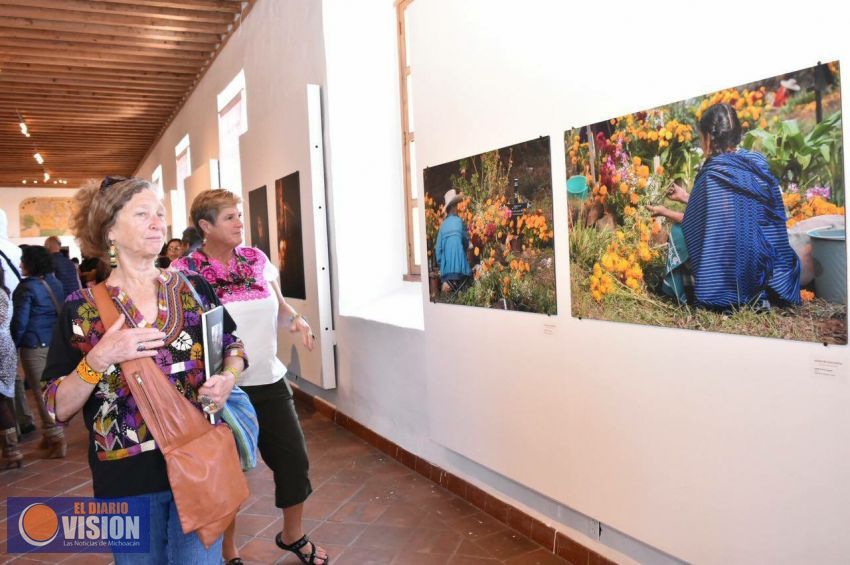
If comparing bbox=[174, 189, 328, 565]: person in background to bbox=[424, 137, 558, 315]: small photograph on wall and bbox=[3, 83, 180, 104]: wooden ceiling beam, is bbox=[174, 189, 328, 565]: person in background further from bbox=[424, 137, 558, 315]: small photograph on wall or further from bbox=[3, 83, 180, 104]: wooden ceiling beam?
bbox=[3, 83, 180, 104]: wooden ceiling beam

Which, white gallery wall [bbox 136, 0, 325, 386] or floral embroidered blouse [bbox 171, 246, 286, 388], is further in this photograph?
white gallery wall [bbox 136, 0, 325, 386]

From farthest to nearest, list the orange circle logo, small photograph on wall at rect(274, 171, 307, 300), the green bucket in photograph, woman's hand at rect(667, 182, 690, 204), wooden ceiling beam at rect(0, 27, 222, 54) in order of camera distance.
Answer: wooden ceiling beam at rect(0, 27, 222, 54) < small photograph on wall at rect(274, 171, 307, 300) < the orange circle logo < the green bucket in photograph < woman's hand at rect(667, 182, 690, 204)

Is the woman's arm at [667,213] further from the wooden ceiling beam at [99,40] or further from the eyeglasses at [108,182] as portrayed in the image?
the wooden ceiling beam at [99,40]

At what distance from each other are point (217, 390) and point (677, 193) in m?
1.73

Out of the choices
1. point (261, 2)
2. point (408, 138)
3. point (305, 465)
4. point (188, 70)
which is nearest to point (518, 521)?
point (305, 465)

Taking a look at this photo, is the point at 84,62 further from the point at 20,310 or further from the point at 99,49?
the point at 20,310

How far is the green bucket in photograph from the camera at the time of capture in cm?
288

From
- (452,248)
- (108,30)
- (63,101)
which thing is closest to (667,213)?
(452,248)

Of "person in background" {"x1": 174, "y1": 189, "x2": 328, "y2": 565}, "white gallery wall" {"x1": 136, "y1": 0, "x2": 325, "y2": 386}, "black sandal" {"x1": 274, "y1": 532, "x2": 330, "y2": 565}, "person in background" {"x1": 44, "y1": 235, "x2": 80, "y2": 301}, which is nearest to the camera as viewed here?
"person in background" {"x1": 174, "y1": 189, "x2": 328, "y2": 565}

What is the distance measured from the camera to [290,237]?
265 inches

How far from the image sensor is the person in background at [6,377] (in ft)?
17.1

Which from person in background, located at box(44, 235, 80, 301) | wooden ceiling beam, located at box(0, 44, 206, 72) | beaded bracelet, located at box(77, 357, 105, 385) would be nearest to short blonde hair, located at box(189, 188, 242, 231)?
beaded bracelet, located at box(77, 357, 105, 385)

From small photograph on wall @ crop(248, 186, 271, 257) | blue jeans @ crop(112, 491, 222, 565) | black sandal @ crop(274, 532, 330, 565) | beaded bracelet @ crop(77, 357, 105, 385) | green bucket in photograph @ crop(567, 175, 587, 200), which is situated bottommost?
black sandal @ crop(274, 532, 330, 565)

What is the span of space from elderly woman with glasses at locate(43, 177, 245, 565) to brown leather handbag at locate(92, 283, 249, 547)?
46 millimetres
